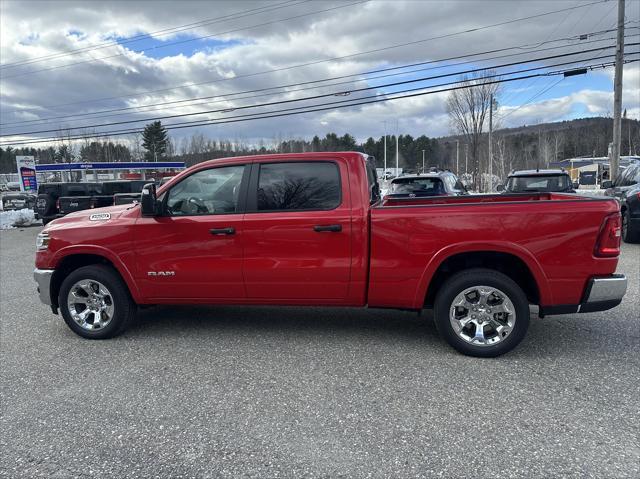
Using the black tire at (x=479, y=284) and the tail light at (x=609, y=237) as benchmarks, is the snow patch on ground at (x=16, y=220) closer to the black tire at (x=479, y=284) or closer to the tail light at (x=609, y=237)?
the black tire at (x=479, y=284)

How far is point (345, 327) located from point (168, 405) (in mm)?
2222

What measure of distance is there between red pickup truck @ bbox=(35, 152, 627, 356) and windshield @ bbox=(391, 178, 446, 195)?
522cm

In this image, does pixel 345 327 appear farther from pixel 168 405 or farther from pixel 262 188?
pixel 168 405

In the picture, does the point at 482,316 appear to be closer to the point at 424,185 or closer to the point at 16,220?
the point at 424,185

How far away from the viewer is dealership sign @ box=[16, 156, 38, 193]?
3272 centimetres

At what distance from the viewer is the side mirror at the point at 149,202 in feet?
14.8

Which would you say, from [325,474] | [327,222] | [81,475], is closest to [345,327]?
[327,222]

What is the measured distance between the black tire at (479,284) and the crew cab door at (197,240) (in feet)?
6.44

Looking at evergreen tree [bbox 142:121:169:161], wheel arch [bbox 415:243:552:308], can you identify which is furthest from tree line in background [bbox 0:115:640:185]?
wheel arch [bbox 415:243:552:308]

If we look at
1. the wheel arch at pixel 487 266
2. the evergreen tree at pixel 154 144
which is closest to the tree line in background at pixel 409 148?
the evergreen tree at pixel 154 144

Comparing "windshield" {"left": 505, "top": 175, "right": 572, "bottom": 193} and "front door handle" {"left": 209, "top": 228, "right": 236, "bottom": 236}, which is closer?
"front door handle" {"left": 209, "top": 228, "right": 236, "bottom": 236}

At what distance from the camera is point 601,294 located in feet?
12.9

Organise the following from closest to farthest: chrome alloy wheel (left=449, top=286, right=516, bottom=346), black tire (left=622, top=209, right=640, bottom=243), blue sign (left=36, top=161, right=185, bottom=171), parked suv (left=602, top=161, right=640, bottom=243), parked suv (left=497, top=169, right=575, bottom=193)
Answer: chrome alloy wheel (left=449, top=286, right=516, bottom=346) → parked suv (left=602, top=161, right=640, bottom=243) → black tire (left=622, top=209, right=640, bottom=243) → parked suv (left=497, top=169, right=575, bottom=193) → blue sign (left=36, top=161, right=185, bottom=171)

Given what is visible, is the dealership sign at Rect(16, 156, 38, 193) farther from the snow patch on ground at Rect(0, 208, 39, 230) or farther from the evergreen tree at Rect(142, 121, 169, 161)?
the evergreen tree at Rect(142, 121, 169, 161)
